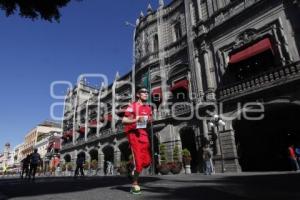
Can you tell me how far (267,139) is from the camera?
16.7 m

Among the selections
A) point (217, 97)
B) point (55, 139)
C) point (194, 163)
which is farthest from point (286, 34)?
point (55, 139)

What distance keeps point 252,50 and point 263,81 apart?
215cm

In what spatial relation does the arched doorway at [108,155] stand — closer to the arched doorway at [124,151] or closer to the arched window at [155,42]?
the arched doorway at [124,151]

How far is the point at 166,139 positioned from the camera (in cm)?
2011

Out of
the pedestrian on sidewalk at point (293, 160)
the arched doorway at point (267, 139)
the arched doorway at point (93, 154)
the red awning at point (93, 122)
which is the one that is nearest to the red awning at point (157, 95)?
the arched doorway at point (267, 139)

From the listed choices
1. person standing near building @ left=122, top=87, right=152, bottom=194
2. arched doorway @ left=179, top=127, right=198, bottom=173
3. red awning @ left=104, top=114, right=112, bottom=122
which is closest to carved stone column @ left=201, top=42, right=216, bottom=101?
arched doorway @ left=179, top=127, right=198, bottom=173

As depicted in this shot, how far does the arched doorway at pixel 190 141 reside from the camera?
736 inches

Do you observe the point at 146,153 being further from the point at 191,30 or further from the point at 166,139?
the point at 191,30

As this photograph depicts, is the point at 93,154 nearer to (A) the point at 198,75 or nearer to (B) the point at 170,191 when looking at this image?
(A) the point at 198,75

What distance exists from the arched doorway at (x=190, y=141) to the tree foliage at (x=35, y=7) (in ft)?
47.7

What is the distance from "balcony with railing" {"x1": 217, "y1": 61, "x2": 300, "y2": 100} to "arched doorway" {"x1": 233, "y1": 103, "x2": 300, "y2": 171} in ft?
6.17

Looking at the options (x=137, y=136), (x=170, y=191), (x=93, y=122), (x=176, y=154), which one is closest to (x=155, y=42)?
(x=176, y=154)

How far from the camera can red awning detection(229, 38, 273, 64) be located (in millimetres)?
14566

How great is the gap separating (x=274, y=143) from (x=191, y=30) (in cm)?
1006
